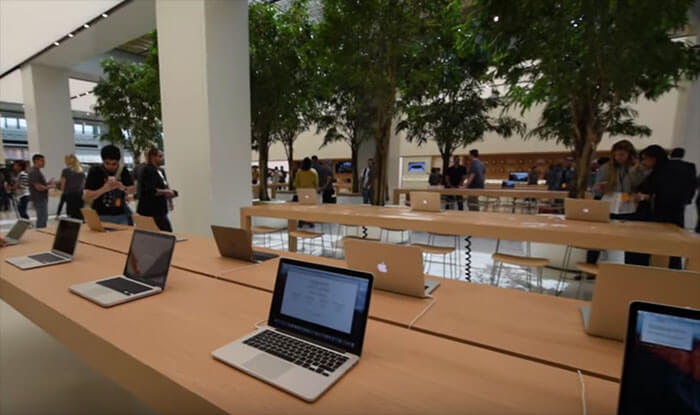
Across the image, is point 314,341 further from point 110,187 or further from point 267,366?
point 110,187

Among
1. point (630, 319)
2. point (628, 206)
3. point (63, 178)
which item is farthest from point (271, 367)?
point (63, 178)

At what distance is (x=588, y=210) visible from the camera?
9.85ft

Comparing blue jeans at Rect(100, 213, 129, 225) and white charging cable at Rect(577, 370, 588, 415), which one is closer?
white charging cable at Rect(577, 370, 588, 415)

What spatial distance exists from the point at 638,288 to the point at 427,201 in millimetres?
2763

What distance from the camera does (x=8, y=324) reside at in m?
2.90

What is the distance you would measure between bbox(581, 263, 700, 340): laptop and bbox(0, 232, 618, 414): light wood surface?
30 cm

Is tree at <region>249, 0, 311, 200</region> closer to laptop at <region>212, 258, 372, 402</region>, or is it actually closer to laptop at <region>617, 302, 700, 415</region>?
laptop at <region>212, 258, 372, 402</region>

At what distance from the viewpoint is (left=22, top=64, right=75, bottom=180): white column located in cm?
879

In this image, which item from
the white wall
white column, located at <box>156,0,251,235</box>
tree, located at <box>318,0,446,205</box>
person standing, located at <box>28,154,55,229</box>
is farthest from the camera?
person standing, located at <box>28,154,55,229</box>

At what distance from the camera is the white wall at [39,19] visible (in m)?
5.63

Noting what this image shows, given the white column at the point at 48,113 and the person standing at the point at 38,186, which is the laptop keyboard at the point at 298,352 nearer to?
the person standing at the point at 38,186

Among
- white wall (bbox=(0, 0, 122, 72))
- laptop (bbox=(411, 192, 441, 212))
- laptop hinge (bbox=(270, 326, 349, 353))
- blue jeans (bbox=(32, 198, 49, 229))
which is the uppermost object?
white wall (bbox=(0, 0, 122, 72))

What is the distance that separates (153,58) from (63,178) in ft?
9.19

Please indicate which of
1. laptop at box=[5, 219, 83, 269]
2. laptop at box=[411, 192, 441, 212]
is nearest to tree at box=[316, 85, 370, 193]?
laptop at box=[411, 192, 441, 212]
